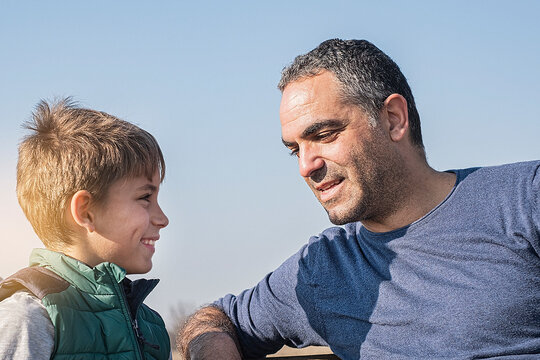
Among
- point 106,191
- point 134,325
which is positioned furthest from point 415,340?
point 106,191

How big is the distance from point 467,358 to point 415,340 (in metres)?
0.21

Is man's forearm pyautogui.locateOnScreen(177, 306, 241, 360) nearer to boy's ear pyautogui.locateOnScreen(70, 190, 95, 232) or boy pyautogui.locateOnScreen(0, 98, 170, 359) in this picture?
boy pyautogui.locateOnScreen(0, 98, 170, 359)

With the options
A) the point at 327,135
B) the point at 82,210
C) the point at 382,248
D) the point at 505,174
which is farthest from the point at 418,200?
the point at 82,210

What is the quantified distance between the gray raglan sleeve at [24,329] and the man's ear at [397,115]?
1.86 metres

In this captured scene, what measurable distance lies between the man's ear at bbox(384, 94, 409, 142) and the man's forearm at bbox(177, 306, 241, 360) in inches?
49.2

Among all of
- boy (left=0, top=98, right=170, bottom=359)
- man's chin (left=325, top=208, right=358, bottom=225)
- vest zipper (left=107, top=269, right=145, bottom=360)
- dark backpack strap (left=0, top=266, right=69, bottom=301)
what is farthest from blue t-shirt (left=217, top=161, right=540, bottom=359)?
dark backpack strap (left=0, top=266, right=69, bottom=301)

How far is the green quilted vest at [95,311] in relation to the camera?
2.03 m

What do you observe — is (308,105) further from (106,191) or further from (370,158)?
(106,191)

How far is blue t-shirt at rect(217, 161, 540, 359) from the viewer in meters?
2.46

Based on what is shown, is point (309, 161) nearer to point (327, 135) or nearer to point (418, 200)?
point (327, 135)

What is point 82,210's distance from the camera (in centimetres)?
231

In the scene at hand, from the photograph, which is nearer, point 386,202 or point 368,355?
point 368,355

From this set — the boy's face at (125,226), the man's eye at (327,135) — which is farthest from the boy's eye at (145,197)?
the man's eye at (327,135)

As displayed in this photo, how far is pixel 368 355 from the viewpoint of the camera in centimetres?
271
